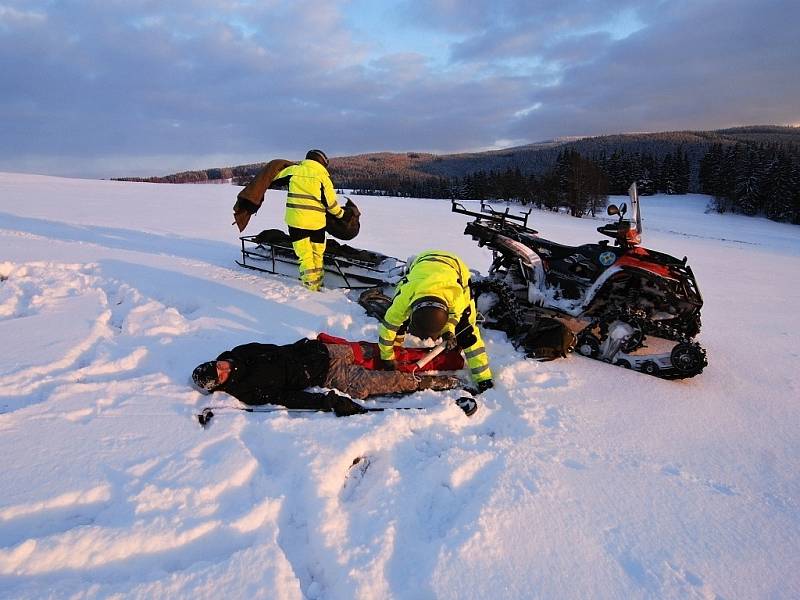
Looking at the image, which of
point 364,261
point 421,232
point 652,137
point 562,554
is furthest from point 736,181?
point 652,137

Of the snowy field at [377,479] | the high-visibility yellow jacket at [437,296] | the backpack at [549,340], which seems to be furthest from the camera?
the backpack at [549,340]

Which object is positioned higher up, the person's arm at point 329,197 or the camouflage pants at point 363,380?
the person's arm at point 329,197

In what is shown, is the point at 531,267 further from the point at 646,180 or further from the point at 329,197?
the point at 646,180

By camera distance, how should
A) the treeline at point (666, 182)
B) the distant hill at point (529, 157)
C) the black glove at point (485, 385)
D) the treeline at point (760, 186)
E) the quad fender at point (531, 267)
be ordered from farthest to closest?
the distant hill at point (529, 157) → the treeline at point (666, 182) → the treeline at point (760, 186) → the quad fender at point (531, 267) → the black glove at point (485, 385)

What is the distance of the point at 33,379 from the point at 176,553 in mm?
2088

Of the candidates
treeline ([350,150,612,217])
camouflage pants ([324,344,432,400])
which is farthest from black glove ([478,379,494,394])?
treeline ([350,150,612,217])

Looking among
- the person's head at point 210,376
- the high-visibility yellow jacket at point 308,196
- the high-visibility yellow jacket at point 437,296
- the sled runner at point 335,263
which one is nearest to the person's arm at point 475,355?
the high-visibility yellow jacket at point 437,296

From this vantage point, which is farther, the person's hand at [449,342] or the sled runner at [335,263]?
the sled runner at [335,263]

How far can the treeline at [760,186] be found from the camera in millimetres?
38219

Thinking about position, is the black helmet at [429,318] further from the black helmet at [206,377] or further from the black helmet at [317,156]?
the black helmet at [317,156]

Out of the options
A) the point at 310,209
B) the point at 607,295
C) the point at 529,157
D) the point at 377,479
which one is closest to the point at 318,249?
the point at 310,209

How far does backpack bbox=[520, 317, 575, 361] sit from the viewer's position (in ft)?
14.0

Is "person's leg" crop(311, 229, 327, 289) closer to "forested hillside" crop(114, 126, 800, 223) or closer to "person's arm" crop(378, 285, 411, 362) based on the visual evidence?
"person's arm" crop(378, 285, 411, 362)

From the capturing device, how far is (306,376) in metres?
3.56
